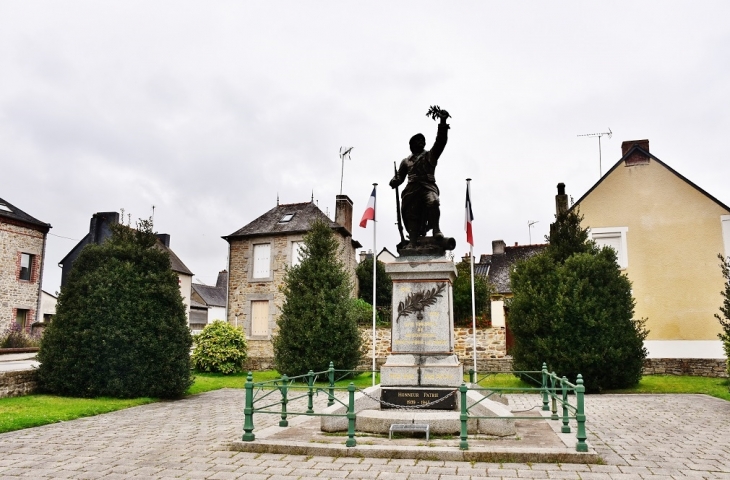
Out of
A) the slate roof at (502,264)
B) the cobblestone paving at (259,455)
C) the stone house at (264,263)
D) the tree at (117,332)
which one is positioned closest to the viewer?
the cobblestone paving at (259,455)

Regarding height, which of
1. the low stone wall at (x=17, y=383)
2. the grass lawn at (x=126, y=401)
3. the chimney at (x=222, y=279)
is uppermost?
the chimney at (x=222, y=279)

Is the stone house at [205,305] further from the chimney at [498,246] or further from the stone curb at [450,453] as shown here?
the stone curb at [450,453]

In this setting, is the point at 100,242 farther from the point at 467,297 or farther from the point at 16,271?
the point at 467,297

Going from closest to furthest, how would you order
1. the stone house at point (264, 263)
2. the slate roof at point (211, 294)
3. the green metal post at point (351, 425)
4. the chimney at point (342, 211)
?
the green metal post at point (351, 425) → the stone house at point (264, 263) → the chimney at point (342, 211) → the slate roof at point (211, 294)

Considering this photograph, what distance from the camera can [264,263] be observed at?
2567 centimetres

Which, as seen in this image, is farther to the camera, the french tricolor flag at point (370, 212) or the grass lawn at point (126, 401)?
the french tricolor flag at point (370, 212)

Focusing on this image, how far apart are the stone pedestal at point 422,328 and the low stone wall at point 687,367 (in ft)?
43.8

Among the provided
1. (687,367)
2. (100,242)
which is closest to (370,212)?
(687,367)

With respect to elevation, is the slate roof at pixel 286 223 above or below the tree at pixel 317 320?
above

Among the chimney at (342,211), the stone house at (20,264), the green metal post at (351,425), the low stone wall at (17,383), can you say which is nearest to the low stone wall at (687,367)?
the chimney at (342,211)

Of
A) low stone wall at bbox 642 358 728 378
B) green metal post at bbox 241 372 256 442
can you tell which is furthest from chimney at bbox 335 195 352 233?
green metal post at bbox 241 372 256 442

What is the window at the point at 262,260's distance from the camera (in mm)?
25547

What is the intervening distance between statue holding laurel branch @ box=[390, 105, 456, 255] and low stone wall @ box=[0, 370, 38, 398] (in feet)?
30.7

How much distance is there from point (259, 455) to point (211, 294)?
42203 millimetres
